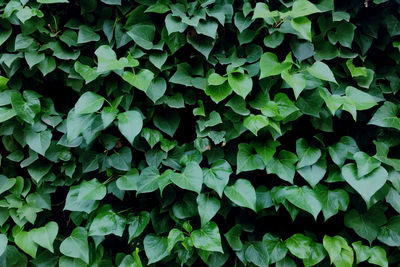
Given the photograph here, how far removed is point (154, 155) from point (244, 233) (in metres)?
0.56

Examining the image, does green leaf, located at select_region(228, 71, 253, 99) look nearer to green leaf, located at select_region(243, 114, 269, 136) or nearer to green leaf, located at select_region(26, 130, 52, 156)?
green leaf, located at select_region(243, 114, 269, 136)

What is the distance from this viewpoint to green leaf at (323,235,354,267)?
1.42 meters

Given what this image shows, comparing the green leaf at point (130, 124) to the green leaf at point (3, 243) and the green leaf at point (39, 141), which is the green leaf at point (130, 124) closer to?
the green leaf at point (39, 141)

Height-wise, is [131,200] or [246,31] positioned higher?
[246,31]

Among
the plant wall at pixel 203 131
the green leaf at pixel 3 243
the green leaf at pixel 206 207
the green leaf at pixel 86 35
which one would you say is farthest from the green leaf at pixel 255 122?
the green leaf at pixel 3 243

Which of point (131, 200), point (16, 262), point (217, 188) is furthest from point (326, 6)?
point (16, 262)

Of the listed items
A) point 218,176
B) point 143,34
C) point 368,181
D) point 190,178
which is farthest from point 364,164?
point 143,34

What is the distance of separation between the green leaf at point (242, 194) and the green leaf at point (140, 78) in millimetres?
533

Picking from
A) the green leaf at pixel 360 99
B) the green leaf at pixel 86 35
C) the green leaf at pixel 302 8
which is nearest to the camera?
the green leaf at pixel 302 8

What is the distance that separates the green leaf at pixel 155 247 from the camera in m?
1.46

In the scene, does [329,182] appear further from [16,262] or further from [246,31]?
[16,262]

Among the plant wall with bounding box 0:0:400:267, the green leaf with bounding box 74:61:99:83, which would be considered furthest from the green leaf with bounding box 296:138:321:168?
the green leaf with bounding box 74:61:99:83

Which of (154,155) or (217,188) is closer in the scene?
(217,188)

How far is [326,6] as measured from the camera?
150 cm
